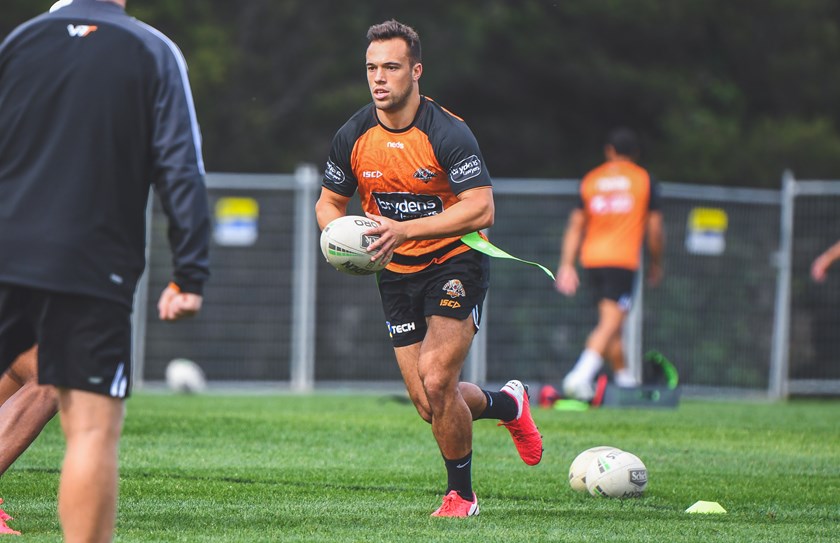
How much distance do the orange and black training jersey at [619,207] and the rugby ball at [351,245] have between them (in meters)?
7.59

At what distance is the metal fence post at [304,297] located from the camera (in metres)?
16.8

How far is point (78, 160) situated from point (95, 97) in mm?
214

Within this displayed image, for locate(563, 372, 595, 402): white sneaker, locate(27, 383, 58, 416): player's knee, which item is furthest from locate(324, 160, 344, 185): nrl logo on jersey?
locate(563, 372, 595, 402): white sneaker

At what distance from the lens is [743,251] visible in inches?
685

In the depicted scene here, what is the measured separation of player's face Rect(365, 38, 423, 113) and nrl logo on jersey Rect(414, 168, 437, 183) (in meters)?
0.32

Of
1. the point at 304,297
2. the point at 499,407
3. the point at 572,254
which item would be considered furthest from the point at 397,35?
the point at 304,297

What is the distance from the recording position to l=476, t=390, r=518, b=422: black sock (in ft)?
24.1

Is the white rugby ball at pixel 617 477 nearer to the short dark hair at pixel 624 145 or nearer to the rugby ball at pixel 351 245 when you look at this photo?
the rugby ball at pixel 351 245

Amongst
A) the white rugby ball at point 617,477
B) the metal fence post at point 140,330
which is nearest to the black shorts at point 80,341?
the white rugby ball at point 617,477

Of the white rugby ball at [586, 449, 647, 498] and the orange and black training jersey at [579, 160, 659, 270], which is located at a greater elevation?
the orange and black training jersey at [579, 160, 659, 270]

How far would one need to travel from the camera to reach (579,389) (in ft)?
44.0

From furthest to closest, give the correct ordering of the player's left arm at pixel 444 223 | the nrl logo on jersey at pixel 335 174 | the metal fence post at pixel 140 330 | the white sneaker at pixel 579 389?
the metal fence post at pixel 140 330
the white sneaker at pixel 579 389
the nrl logo on jersey at pixel 335 174
the player's left arm at pixel 444 223

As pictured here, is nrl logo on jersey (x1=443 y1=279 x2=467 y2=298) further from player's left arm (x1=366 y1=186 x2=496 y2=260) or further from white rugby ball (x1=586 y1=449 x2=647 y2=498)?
white rugby ball (x1=586 y1=449 x2=647 y2=498)

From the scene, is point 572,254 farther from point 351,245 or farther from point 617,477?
point 351,245
